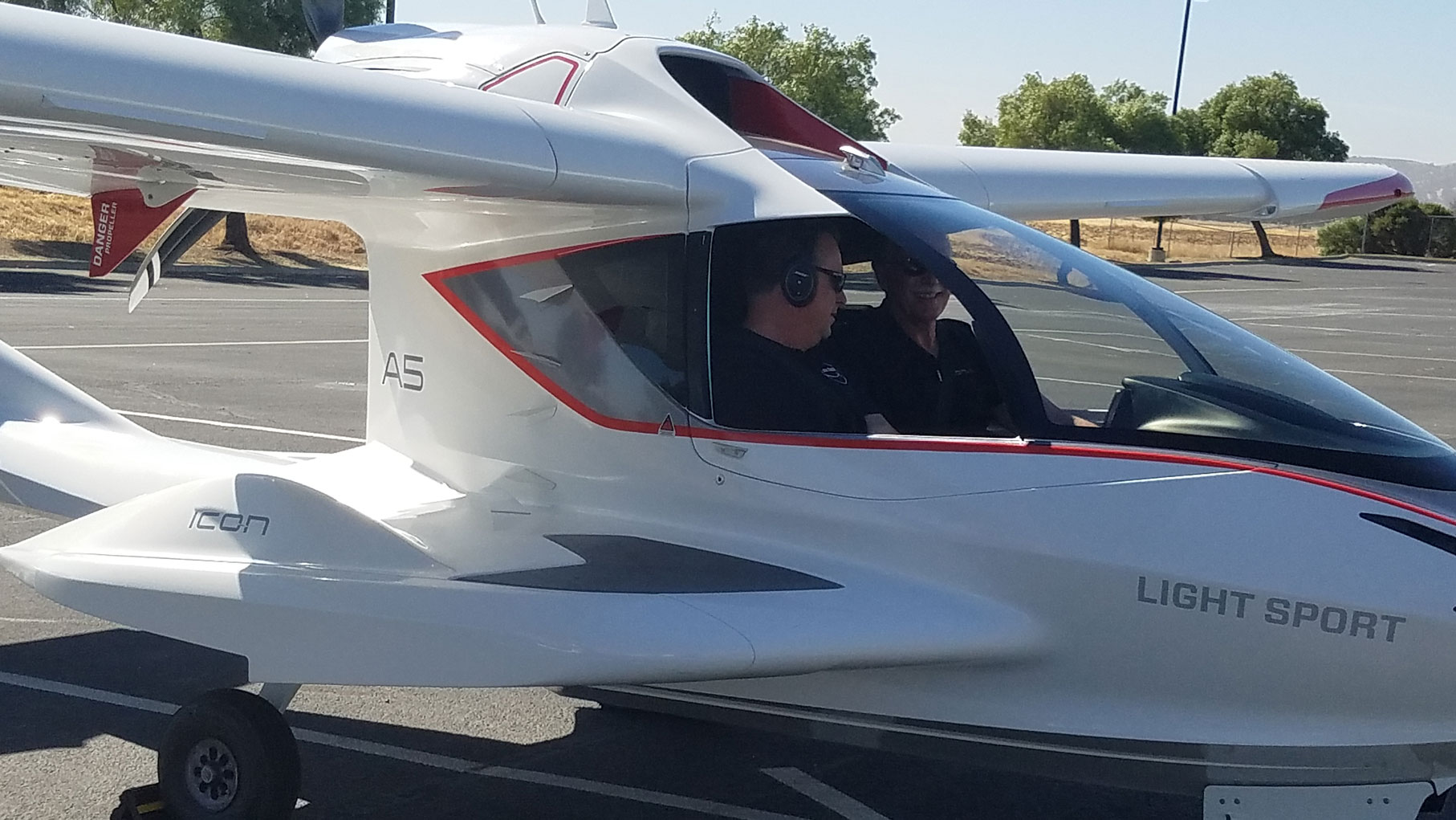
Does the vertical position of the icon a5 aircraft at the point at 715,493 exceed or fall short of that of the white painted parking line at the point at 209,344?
it exceeds it

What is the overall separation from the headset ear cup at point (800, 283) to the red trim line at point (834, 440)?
1.43 ft

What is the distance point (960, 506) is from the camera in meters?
4.10

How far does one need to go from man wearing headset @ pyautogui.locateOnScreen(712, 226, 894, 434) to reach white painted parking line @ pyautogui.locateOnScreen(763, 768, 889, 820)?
138cm

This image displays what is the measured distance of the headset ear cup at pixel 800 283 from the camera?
4539 millimetres

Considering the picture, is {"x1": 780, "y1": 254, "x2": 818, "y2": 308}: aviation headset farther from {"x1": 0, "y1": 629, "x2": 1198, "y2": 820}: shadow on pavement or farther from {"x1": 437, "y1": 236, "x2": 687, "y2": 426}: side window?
{"x1": 0, "y1": 629, "x2": 1198, "y2": 820}: shadow on pavement

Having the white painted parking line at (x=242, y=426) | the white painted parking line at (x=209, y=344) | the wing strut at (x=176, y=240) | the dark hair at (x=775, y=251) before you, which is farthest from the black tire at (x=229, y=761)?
the white painted parking line at (x=209, y=344)

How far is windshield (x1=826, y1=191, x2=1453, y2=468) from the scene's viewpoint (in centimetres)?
401

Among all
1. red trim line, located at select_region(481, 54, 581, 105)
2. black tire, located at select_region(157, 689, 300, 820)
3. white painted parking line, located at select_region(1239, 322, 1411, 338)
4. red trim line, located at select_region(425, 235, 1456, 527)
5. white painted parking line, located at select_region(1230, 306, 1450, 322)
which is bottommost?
black tire, located at select_region(157, 689, 300, 820)

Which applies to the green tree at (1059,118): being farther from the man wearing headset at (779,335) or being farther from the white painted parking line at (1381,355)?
the man wearing headset at (779,335)

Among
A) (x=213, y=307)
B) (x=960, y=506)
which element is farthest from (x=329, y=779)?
(x=213, y=307)

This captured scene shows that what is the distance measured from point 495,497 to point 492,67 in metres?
1.59

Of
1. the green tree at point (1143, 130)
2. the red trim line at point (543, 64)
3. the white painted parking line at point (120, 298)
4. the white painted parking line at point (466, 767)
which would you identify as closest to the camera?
the white painted parking line at point (466, 767)

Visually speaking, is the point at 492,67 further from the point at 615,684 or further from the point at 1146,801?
the point at 1146,801

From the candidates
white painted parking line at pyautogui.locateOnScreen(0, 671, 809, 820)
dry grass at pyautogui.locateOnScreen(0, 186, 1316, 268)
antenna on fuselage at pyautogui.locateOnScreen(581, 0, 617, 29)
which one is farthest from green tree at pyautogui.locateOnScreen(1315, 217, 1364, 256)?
white painted parking line at pyautogui.locateOnScreen(0, 671, 809, 820)
